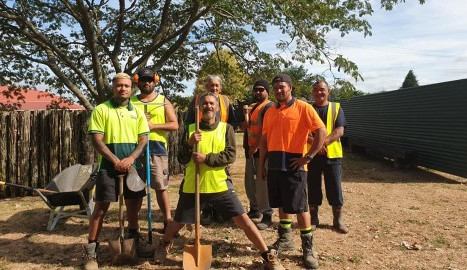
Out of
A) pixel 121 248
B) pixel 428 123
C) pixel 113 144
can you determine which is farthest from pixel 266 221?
pixel 428 123

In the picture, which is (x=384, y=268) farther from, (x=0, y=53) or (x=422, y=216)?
(x=0, y=53)

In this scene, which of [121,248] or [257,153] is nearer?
[121,248]

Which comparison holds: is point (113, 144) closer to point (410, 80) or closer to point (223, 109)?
point (223, 109)

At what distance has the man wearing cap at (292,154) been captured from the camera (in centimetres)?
407

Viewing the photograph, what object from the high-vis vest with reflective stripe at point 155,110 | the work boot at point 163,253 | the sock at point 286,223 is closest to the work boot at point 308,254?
the sock at point 286,223

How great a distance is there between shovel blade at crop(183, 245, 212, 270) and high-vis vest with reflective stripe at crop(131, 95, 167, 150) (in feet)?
5.30

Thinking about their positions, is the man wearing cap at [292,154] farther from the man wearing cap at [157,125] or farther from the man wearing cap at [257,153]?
the man wearing cap at [157,125]

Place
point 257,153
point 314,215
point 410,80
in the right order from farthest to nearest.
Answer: point 410,80
point 314,215
point 257,153

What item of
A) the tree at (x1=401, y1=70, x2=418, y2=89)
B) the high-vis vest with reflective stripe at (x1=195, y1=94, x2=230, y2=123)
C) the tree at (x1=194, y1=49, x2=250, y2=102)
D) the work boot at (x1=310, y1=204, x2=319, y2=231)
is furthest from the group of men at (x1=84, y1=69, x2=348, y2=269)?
the tree at (x1=401, y1=70, x2=418, y2=89)

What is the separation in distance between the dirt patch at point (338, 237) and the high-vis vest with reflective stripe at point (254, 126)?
1.33 meters

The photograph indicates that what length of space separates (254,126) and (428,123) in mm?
8086

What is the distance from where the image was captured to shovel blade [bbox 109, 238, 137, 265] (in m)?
3.99

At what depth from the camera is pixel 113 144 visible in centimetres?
404

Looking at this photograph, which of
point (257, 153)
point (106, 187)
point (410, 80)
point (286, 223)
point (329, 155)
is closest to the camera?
point (106, 187)
